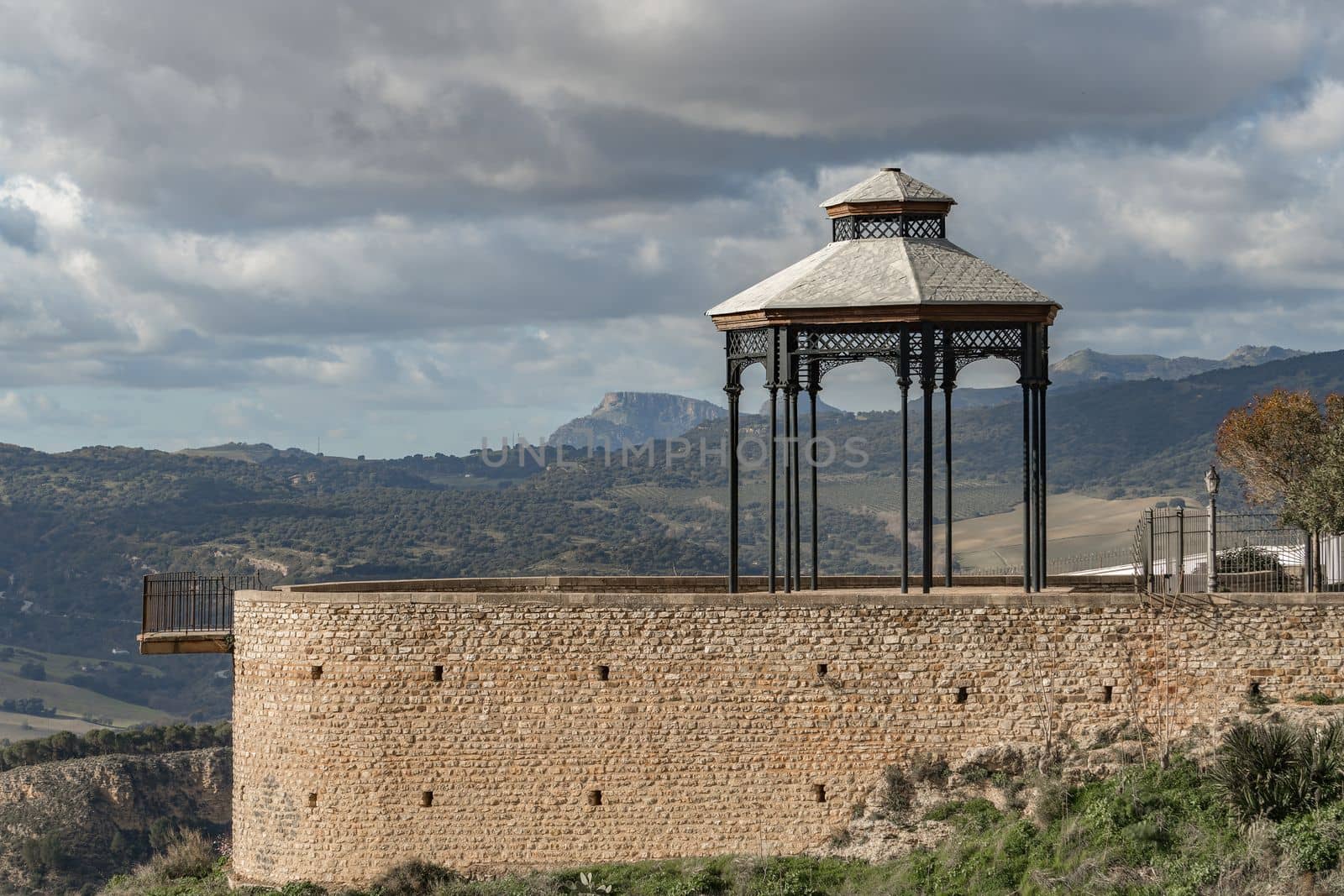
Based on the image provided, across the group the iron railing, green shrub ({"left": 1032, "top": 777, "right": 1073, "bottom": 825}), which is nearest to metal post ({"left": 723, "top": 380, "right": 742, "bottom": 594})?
green shrub ({"left": 1032, "top": 777, "right": 1073, "bottom": 825})

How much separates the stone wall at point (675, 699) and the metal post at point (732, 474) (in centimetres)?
146

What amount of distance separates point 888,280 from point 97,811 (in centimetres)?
4327

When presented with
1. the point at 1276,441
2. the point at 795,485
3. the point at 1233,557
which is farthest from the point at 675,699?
the point at 1276,441

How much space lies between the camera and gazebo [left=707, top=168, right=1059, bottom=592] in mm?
23500

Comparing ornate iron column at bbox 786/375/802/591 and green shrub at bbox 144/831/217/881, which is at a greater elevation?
ornate iron column at bbox 786/375/802/591

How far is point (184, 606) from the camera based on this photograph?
1043 inches

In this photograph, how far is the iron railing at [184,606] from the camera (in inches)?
1040

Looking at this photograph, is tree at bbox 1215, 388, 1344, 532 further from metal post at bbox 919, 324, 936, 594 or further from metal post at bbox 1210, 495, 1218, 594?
metal post at bbox 919, 324, 936, 594

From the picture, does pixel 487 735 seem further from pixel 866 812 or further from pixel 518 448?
pixel 518 448

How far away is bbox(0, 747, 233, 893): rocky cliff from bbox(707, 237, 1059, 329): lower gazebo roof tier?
37850 millimetres

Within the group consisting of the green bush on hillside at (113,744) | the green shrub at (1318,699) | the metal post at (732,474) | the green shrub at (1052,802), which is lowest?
the green bush on hillside at (113,744)

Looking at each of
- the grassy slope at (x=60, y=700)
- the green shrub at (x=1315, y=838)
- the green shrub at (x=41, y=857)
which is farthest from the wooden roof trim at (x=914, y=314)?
the grassy slope at (x=60, y=700)

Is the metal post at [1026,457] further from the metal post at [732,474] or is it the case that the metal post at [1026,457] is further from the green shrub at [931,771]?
the metal post at [732,474]

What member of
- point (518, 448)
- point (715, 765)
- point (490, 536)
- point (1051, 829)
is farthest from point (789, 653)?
point (518, 448)
